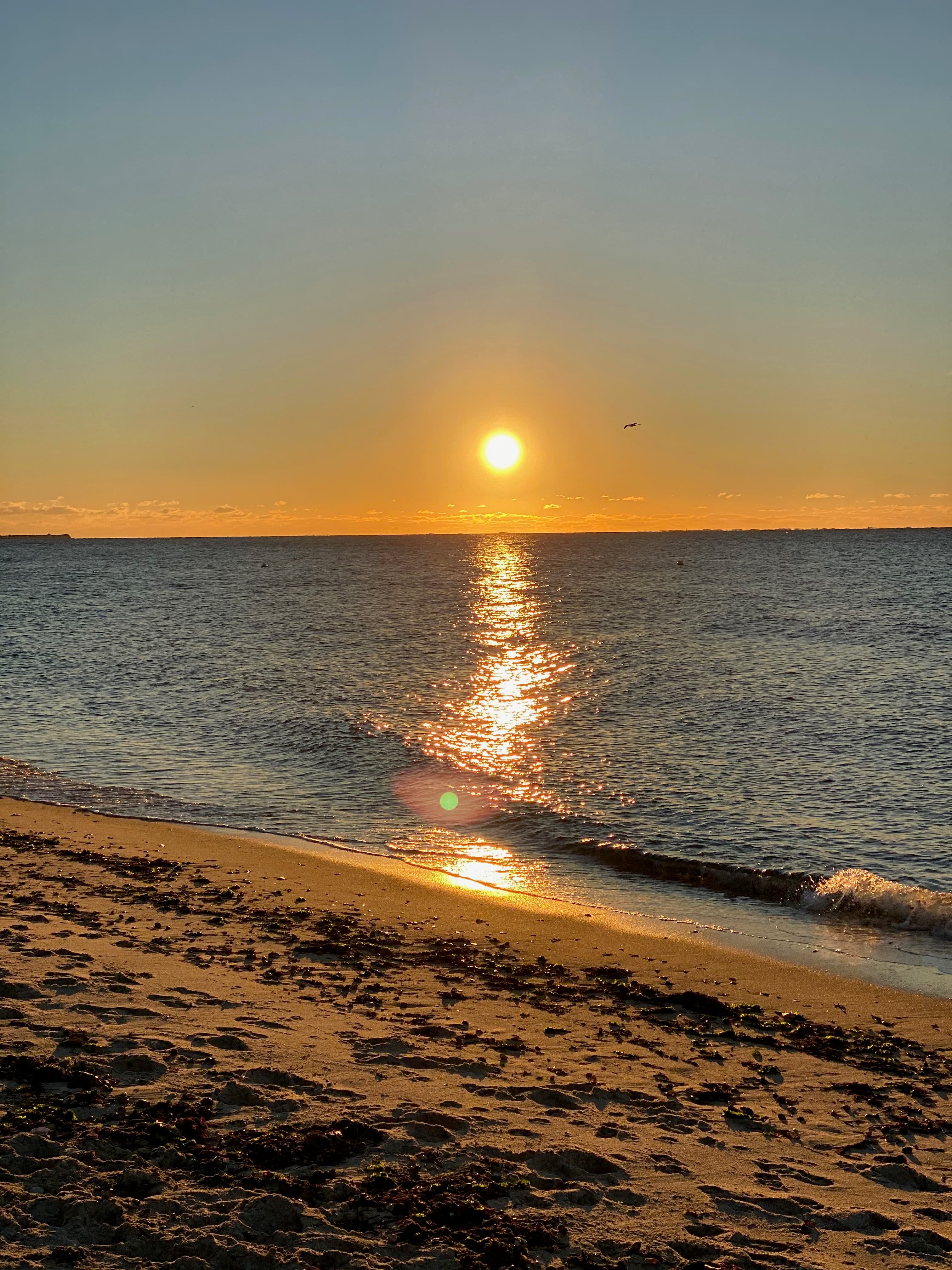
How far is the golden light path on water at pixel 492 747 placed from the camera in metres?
16.5

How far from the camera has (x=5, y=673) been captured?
38.3 meters

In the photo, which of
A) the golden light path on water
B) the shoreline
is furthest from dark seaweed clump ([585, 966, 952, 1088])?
the golden light path on water

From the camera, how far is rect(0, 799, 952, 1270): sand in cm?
533

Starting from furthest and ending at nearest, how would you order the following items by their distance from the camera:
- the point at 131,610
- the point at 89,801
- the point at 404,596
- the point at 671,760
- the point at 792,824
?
the point at 404,596
the point at 131,610
the point at 671,760
the point at 89,801
the point at 792,824

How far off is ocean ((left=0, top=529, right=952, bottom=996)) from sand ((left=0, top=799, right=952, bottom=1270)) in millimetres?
3109

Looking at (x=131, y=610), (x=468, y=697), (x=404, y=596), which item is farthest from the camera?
(x=404, y=596)

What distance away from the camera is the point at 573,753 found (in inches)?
966

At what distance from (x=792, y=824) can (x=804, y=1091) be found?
1060 cm

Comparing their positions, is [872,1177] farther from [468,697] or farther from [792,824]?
[468,697]

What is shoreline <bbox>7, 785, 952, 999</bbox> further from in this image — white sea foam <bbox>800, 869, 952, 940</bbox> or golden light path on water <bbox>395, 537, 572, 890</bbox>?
golden light path on water <bbox>395, 537, 572, 890</bbox>

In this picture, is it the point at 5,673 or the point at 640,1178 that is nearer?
the point at 640,1178

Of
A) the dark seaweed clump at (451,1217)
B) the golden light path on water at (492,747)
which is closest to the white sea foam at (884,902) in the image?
the golden light path on water at (492,747)

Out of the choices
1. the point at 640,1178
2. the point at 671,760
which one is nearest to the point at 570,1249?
the point at 640,1178

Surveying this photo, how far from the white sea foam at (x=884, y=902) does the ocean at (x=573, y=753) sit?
0.04m
